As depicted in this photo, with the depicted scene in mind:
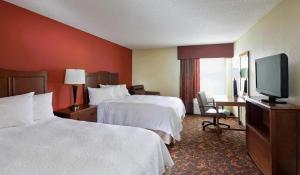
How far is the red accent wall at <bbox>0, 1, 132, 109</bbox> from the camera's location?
2518mm

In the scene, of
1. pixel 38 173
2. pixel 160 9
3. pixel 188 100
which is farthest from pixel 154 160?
pixel 188 100

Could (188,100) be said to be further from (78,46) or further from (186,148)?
(78,46)

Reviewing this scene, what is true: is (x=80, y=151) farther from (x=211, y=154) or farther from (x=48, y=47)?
(x=48, y=47)

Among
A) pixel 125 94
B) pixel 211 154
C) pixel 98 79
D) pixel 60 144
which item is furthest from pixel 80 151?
pixel 125 94

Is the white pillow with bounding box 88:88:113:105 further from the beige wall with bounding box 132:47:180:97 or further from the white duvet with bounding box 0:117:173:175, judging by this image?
the beige wall with bounding box 132:47:180:97

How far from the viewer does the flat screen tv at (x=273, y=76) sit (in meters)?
2.11

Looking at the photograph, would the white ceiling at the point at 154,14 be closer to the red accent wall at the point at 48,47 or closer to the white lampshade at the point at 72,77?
the red accent wall at the point at 48,47

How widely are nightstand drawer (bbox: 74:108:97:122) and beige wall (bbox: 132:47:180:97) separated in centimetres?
319

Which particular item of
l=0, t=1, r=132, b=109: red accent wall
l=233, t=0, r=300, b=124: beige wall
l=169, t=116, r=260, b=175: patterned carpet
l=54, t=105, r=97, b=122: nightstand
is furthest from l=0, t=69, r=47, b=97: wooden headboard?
l=233, t=0, r=300, b=124: beige wall

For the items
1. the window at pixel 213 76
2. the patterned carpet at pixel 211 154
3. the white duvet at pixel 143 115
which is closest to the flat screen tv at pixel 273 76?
the patterned carpet at pixel 211 154

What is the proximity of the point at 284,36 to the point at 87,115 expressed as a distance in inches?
134

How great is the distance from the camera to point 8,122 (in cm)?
201

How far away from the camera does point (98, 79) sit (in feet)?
14.8

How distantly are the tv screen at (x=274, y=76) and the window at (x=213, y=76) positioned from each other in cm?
326
